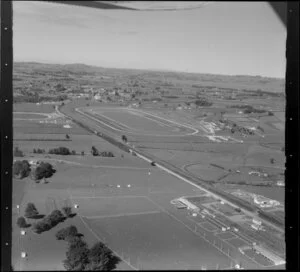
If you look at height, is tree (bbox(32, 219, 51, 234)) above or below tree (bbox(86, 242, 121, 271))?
above

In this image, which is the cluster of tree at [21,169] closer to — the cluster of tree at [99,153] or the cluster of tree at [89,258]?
the cluster of tree at [89,258]

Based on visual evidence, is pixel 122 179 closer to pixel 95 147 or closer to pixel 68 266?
pixel 95 147

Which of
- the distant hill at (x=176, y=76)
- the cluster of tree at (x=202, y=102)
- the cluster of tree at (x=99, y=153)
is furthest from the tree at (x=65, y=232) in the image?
the cluster of tree at (x=202, y=102)

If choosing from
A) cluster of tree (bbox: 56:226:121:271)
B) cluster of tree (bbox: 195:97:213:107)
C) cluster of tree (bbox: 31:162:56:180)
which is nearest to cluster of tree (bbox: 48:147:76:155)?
cluster of tree (bbox: 31:162:56:180)

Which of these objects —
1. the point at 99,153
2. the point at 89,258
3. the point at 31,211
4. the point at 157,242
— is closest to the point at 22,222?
the point at 31,211

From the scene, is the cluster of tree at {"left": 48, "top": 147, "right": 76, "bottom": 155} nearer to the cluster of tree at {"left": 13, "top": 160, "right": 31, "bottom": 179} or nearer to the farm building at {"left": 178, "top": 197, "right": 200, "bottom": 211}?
the cluster of tree at {"left": 13, "top": 160, "right": 31, "bottom": 179}

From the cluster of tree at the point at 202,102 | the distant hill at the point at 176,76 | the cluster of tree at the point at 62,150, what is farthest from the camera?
the cluster of tree at the point at 202,102

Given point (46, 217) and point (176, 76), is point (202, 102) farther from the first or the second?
point (46, 217)
